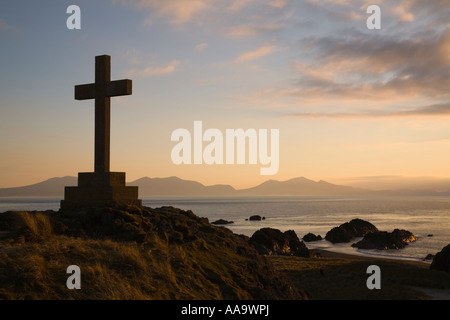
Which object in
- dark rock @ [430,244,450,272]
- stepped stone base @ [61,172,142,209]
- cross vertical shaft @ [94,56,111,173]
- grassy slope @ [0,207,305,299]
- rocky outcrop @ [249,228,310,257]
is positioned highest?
cross vertical shaft @ [94,56,111,173]

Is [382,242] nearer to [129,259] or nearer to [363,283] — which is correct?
[363,283]

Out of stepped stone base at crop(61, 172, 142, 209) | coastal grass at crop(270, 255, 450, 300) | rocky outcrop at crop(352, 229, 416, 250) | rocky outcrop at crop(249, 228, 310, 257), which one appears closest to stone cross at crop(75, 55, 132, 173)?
stepped stone base at crop(61, 172, 142, 209)

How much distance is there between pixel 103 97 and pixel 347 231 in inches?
1961

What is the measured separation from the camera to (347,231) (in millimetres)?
58125

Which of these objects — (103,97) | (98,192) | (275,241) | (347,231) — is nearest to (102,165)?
(98,192)

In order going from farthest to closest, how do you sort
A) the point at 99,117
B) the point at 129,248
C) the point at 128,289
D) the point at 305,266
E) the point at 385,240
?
the point at 385,240
the point at 305,266
the point at 99,117
the point at 129,248
the point at 128,289

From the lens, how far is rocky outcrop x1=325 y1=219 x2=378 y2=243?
54.5 meters

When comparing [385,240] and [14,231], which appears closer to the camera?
[14,231]

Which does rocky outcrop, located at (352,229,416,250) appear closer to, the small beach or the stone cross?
the small beach

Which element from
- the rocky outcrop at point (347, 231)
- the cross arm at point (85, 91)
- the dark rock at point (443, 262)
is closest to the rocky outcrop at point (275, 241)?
the rocky outcrop at point (347, 231)
